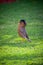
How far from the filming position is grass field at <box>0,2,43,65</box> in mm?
3131

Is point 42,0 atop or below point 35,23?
atop

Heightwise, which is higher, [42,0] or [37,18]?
[42,0]

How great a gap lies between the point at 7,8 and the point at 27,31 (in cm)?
52

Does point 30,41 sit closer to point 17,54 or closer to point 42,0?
point 17,54

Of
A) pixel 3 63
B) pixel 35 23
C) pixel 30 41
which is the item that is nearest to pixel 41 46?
pixel 30 41

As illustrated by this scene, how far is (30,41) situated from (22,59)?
0.32 metres

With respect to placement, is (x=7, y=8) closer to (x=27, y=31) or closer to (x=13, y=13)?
(x=13, y=13)

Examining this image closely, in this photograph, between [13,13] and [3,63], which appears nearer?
[3,63]

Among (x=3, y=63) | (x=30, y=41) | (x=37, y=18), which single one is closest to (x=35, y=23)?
(x=37, y=18)

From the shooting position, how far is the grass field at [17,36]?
313 cm

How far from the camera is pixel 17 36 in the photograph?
10.6 feet

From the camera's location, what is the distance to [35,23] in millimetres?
3268

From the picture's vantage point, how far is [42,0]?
334 cm

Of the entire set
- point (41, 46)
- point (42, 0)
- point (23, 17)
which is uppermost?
point (42, 0)
